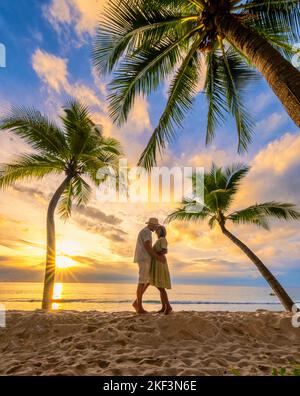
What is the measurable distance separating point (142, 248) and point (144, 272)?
0.44 meters

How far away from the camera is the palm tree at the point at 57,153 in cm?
962

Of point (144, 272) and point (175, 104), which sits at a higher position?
point (175, 104)

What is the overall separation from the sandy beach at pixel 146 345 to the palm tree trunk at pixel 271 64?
3.01m

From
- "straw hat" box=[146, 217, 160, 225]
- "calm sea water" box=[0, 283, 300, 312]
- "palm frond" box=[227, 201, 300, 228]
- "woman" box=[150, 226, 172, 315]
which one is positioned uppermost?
"palm frond" box=[227, 201, 300, 228]

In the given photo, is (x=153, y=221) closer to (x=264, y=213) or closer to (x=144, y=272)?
(x=144, y=272)

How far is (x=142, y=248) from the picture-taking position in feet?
19.0

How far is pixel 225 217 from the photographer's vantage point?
494 inches

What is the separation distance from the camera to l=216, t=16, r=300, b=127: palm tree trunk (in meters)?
3.62

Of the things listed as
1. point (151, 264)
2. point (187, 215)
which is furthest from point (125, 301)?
point (151, 264)

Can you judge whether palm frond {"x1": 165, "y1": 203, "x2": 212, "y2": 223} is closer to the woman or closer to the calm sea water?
the woman

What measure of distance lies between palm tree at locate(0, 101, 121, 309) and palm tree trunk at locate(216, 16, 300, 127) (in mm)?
6509

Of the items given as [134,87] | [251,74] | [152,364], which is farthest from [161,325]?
[251,74]

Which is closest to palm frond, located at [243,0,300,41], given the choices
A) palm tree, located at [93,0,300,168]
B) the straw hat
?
palm tree, located at [93,0,300,168]

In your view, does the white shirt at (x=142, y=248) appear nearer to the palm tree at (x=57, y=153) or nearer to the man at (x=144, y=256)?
the man at (x=144, y=256)
